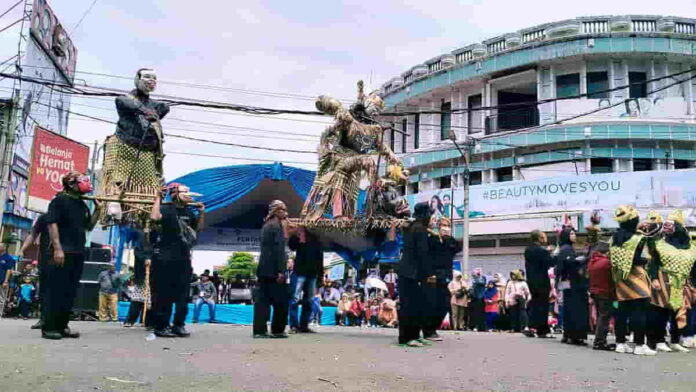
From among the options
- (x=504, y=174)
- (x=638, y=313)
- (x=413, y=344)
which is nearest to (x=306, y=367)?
(x=413, y=344)

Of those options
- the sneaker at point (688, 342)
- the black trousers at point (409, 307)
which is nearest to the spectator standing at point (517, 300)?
the sneaker at point (688, 342)

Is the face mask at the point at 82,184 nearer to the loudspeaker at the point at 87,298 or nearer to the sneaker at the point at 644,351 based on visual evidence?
the loudspeaker at the point at 87,298

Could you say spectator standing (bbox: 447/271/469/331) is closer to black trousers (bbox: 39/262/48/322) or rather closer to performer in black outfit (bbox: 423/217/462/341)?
performer in black outfit (bbox: 423/217/462/341)

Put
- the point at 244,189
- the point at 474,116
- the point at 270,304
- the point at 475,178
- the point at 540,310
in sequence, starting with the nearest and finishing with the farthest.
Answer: the point at 270,304 → the point at 540,310 → the point at 244,189 → the point at 475,178 → the point at 474,116

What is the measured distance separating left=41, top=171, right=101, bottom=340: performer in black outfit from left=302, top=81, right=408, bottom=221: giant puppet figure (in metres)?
3.15

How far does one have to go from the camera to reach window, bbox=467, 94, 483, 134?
29.7m

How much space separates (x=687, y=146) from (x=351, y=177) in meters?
21.6

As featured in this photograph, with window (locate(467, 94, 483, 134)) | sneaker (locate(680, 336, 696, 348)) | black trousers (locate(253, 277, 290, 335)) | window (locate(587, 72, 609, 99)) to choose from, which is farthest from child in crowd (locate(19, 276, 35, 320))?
window (locate(587, 72, 609, 99))

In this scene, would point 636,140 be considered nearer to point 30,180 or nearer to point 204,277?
point 204,277

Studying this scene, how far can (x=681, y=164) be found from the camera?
26125 mm

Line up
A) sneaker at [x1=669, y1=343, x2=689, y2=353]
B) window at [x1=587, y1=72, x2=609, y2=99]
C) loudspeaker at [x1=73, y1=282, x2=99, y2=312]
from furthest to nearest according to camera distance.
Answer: window at [x1=587, y1=72, x2=609, y2=99] < loudspeaker at [x1=73, y1=282, x2=99, y2=312] < sneaker at [x1=669, y1=343, x2=689, y2=353]

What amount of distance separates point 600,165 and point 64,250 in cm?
2402

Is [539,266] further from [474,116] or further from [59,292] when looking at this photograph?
[474,116]

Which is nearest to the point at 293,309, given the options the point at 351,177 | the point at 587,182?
the point at 351,177
